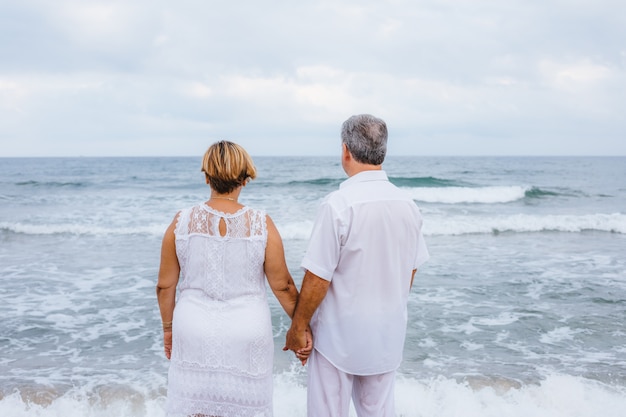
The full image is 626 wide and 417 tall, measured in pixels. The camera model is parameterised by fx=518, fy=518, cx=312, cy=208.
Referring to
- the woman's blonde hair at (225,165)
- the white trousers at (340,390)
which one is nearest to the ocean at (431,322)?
the white trousers at (340,390)

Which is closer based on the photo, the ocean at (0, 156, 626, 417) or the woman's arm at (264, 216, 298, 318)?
the woman's arm at (264, 216, 298, 318)

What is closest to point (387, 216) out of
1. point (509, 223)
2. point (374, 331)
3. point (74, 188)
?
point (374, 331)

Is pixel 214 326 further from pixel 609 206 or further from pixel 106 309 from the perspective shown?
pixel 609 206

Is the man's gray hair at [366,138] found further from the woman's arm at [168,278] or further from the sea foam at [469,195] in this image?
the sea foam at [469,195]

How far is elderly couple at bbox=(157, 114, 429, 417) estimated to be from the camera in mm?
2424

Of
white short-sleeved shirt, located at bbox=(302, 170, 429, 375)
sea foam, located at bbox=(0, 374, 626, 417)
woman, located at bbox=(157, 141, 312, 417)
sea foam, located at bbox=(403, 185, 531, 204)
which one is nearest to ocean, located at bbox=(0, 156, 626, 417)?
sea foam, located at bbox=(0, 374, 626, 417)

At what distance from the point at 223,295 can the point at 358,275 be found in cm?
65

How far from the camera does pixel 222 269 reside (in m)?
2.45

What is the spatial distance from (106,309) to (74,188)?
2292 centimetres

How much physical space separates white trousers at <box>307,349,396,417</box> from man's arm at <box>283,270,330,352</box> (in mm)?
120

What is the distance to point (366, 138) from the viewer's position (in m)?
A: 2.46

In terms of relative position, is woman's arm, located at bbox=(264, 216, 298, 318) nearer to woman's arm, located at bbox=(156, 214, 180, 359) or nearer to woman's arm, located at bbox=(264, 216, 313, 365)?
woman's arm, located at bbox=(264, 216, 313, 365)

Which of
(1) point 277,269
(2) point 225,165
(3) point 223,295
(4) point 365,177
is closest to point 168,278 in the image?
(3) point 223,295

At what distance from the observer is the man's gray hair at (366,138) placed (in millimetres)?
2447
